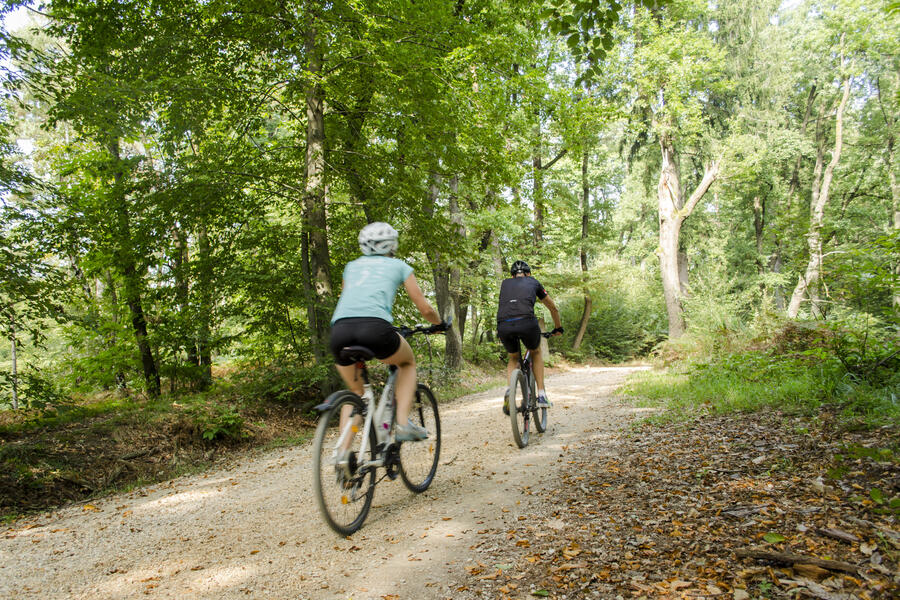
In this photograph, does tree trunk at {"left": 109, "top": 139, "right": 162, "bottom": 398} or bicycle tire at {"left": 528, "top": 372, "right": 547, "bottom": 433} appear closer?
bicycle tire at {"left": 528, "top": 372, "right": 547, "bottom": 433}

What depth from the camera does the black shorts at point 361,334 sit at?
3.56 meters

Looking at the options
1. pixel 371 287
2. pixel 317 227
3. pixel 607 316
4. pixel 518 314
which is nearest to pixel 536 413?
pixel 518 314

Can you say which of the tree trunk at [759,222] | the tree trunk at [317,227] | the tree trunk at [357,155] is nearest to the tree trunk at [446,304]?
the tree trunk at [357,155]

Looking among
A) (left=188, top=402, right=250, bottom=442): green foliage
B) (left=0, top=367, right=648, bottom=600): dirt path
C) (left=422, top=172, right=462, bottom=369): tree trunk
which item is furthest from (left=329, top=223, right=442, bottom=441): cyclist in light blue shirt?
(left=422, top=172, right=462, bottom=369): tree trunk

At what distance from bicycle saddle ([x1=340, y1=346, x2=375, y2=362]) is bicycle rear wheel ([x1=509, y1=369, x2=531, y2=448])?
8.78 feet

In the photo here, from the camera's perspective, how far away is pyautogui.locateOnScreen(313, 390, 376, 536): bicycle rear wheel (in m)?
3.34

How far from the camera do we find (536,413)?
21.5ft

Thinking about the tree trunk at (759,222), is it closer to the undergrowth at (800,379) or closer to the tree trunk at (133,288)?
the undergrowth at (800,379)

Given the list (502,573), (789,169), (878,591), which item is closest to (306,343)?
(502,573)

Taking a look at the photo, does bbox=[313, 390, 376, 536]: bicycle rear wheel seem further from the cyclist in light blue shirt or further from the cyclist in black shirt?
the cyclist in black shirt

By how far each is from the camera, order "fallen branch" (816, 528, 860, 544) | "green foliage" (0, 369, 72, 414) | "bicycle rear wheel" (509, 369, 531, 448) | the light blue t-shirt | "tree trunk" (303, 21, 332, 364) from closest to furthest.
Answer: "fallen branch" (816, 528, 860, 544) → the light blue t-shirt → "bicycle rear wheel" (509, 369, 531, 448) → "green foliage" (0, 369, 72, 414) → "tree trunk" (303, 21, 332, 364)

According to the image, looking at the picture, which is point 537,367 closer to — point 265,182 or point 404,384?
point 404,384

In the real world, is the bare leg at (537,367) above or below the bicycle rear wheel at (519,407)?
above

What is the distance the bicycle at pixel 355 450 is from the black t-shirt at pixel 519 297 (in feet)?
7.10
